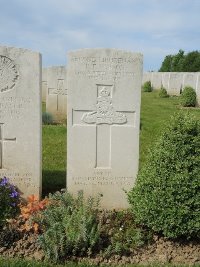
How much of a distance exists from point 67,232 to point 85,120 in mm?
1643

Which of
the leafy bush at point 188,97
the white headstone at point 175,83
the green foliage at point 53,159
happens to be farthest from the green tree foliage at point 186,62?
the green foliage at point 53,159

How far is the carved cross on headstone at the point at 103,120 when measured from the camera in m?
4.90

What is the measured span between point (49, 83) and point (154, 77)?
2377 centimetres

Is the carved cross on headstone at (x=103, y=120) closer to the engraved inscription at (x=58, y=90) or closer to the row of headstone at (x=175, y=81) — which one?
the engraved inscription at (x=58, y=90)

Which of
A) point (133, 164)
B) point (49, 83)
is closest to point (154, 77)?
point (49, 83)

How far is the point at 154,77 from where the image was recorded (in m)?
35.4

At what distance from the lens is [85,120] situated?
194 inches

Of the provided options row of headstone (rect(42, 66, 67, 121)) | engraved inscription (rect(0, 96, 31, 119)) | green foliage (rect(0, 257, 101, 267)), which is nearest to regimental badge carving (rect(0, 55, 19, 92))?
engraved inscription (rect(0, 96, 31, 119))

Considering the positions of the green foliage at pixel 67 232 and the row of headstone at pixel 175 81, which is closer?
the green foliage at pixel 67 232

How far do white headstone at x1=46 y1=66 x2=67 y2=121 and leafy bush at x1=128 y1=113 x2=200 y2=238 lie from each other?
29.2 ft

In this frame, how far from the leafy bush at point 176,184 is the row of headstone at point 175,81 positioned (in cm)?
1875

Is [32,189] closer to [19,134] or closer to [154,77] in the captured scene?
[19,134]

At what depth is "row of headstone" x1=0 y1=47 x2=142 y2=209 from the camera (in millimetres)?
4805

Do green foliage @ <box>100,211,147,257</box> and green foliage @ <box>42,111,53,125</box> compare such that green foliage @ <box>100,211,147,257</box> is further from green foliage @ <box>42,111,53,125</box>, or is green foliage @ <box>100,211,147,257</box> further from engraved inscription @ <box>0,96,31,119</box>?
green foliage @ <box>42,111,53,125</box>
